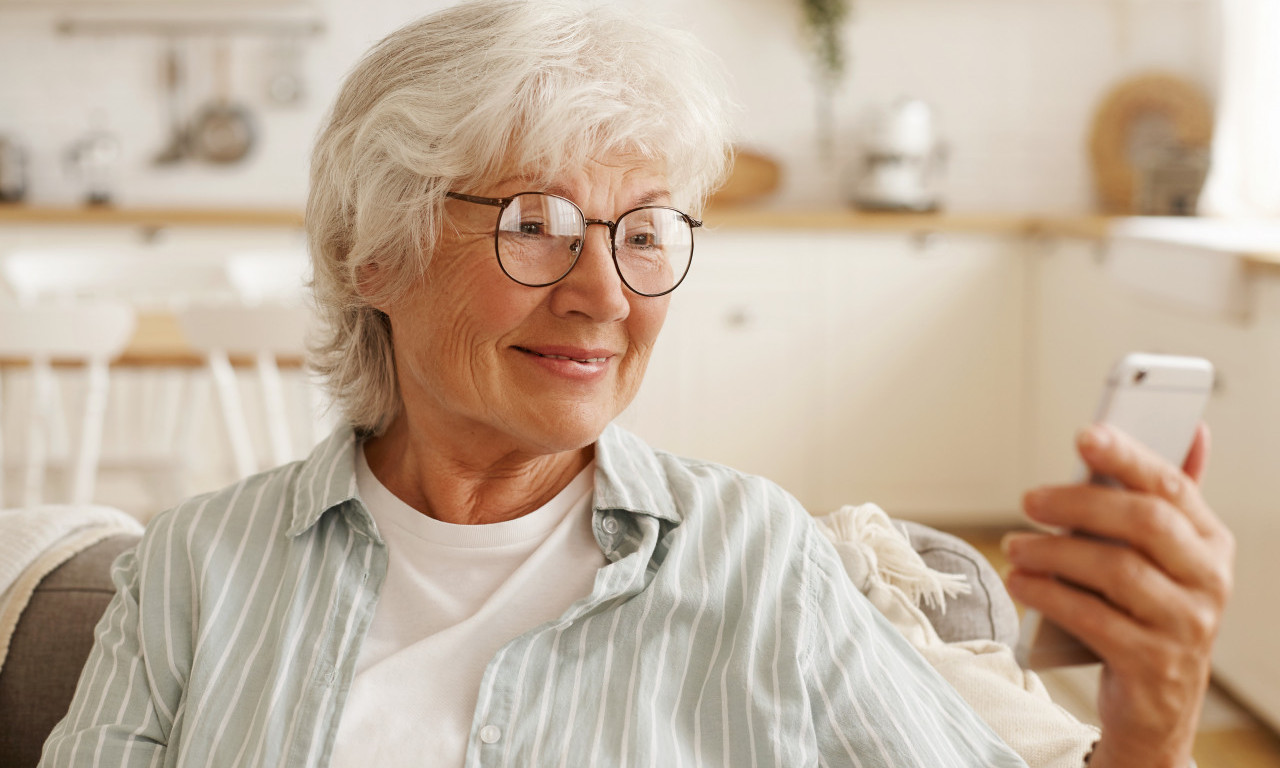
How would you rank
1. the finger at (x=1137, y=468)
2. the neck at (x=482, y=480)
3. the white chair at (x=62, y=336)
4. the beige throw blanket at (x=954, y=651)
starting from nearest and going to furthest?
the finger at (x=1137, y=468) → the beige throw blanket at (x=954, y=651) → the neck at (x=482, y=480) → the white chair at (x=62, y=336)

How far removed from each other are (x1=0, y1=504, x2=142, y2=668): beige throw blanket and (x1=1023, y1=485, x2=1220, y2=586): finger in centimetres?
104

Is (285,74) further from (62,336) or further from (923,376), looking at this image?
(923,376)

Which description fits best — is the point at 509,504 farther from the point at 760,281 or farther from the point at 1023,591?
the point at 760,281

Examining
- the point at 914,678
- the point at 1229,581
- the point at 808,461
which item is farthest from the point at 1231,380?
the point at 1229,581

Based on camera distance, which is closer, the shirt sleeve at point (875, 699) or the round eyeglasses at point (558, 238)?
the shirt sleeve at point (875, 699)

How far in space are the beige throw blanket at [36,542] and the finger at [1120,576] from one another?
103cm

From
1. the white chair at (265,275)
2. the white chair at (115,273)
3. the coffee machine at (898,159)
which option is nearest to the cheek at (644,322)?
the white chair at (265,275)

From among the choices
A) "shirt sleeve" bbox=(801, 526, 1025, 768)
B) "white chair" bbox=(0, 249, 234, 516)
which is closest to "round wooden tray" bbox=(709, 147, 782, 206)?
"white chair" bbox=(0, 249, 234, 516)

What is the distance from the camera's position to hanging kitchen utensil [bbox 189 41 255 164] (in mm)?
4492

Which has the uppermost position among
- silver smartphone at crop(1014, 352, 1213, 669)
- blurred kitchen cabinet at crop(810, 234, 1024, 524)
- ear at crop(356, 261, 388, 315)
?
ear at crop(356, 261, 388, 315)

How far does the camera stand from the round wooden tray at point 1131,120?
435cm

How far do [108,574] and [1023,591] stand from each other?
3.21 ft

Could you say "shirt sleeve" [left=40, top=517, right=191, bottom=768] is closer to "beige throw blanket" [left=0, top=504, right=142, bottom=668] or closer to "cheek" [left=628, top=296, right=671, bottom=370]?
"beige throw blanket" [left=0, top=504, right=142, bottom=668]

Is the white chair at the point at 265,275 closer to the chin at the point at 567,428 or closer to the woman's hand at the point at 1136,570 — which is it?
the chin at the point at 567,428
